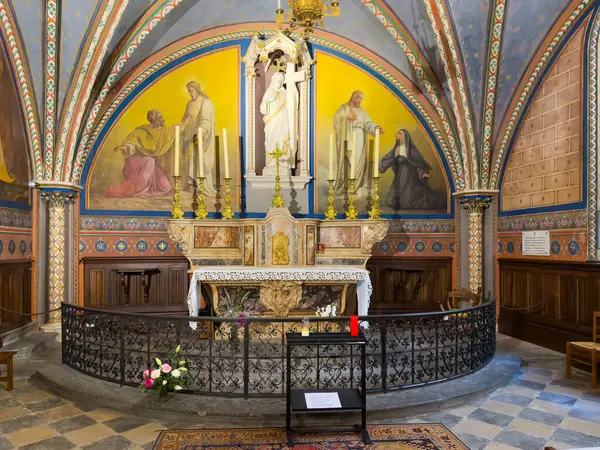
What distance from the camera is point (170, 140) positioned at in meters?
10.6

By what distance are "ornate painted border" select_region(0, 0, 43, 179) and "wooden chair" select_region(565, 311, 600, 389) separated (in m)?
9.89

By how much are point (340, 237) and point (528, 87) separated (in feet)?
15.9

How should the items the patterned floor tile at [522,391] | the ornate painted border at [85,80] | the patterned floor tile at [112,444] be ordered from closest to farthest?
the patterned floor tile at [112,444] → the patterned floor tile at [522,391] → the ornate painted border at [85,80]

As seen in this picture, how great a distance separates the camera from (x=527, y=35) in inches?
349

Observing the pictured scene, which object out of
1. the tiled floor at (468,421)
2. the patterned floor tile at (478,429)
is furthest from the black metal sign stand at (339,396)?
the patterned floor tile at (478,429)

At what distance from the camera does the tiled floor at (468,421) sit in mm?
4863

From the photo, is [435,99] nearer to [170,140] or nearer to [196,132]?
[196,132]

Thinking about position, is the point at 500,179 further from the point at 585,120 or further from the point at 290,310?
the point at 290,310

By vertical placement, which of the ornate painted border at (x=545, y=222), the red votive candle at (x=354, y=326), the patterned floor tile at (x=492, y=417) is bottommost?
the patterned floor tile at (x=492, y=417)

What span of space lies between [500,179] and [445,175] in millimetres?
1276

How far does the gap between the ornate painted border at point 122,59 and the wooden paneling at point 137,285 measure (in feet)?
6.77

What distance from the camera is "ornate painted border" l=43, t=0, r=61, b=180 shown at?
817 cm

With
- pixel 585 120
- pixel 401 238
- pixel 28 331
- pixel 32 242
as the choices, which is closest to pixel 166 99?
pixel 32 242

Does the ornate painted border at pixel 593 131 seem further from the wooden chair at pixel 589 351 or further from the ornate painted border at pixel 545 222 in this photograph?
the wooden chair at pixel 589 351
